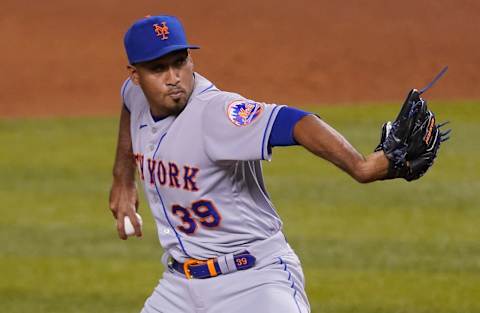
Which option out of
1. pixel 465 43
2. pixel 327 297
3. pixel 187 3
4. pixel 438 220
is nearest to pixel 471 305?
pixel 327 297

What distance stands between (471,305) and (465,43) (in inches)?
427

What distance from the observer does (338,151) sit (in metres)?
4.55

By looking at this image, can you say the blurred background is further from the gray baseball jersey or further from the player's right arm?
the gray baseball jersey

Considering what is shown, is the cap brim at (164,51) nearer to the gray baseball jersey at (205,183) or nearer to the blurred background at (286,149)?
the gray baseball jersey at (205,183)

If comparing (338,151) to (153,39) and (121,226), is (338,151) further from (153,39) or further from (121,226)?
(121,226)

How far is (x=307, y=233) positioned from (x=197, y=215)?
216 inches

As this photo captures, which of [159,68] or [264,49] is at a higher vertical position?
[159,68]

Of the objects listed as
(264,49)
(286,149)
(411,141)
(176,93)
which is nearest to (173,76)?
(176,93)

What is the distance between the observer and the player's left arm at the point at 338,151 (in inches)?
178

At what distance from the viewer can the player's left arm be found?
4523 mm

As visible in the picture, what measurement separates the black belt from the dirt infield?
1204 centimetres

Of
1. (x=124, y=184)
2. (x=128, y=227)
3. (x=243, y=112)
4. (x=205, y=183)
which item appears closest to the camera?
(x=243, y=112)

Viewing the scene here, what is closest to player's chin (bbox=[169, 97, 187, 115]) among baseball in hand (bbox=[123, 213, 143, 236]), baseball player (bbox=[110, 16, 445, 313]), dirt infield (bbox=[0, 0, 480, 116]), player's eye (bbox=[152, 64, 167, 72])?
baseball player (bbox=[110, 16, 445, 313])

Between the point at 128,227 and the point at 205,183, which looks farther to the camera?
the point at 128,227
